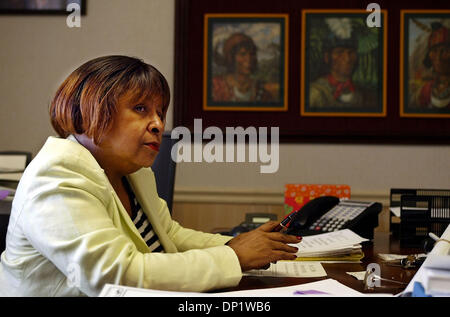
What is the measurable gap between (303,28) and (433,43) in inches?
24.5

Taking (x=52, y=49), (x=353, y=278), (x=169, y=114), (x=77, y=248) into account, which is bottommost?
(x=353, y=278)

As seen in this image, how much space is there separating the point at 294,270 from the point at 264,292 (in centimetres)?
35

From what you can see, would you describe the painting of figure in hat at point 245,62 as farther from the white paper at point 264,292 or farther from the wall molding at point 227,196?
the white paper at point 264,292

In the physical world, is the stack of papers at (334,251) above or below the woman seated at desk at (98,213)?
below

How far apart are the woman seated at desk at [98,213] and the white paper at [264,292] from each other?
0.08m

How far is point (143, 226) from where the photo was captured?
1281mm

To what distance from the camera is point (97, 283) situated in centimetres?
82

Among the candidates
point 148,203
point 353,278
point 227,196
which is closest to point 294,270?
point 353,278

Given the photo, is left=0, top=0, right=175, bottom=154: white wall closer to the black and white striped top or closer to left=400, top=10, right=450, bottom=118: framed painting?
left=400, top=10, right=450, bottom=118: framed painting

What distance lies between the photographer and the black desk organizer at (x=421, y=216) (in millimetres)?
1675

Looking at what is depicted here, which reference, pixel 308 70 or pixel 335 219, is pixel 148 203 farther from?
pixel 308 70

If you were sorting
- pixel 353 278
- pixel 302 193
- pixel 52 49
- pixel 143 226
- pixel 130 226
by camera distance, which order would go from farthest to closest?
pixel 52 49 → pixel 302 193 → pixel 143 226 → pixel 353 278 → pixel 130 226

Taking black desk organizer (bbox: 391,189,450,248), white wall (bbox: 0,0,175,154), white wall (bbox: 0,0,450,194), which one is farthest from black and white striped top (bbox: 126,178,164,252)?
white wall (bbox: 0,0,175,154)

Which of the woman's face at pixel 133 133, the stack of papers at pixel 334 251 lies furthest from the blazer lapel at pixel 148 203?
the stack of papers at pixel 334 251
